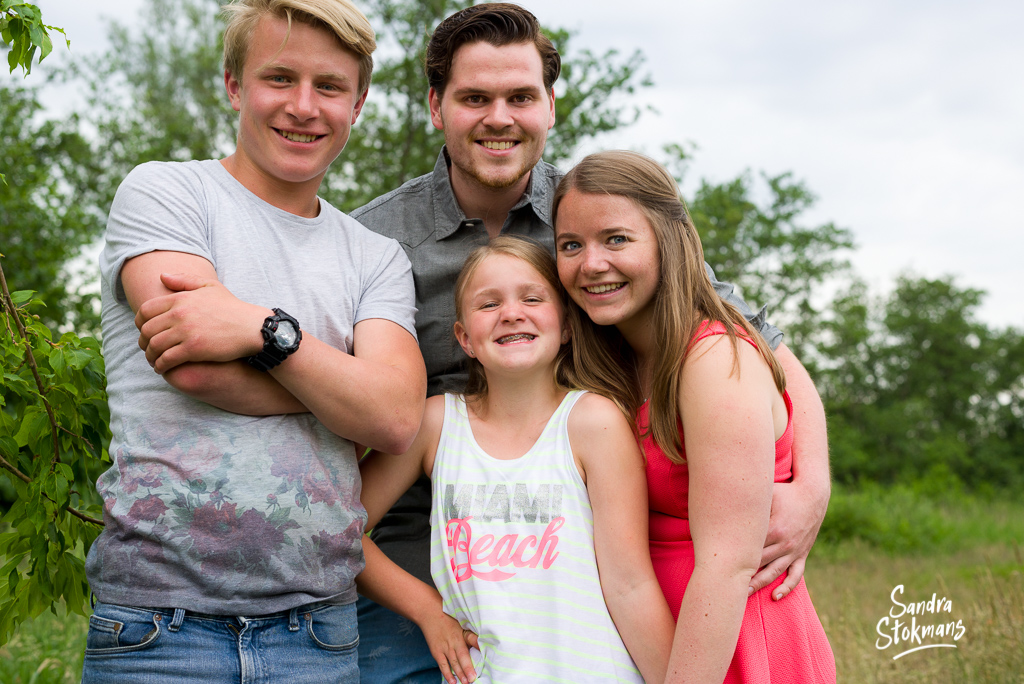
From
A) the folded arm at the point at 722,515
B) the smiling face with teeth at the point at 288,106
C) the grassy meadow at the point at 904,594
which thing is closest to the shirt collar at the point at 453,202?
the smiling face with teeth at the point at 288,106

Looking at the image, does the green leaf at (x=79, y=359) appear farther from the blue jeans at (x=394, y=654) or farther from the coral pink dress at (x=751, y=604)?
the coral pink dress at (x=751, y=604)

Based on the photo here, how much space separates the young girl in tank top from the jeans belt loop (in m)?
0.71

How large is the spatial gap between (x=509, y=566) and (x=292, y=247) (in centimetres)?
106

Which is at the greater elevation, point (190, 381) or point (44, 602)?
point (190, 381)

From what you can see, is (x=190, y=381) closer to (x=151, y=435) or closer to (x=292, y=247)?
(x=151, y=435)

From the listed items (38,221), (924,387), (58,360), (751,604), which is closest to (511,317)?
(751,604)

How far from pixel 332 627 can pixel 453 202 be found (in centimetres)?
162

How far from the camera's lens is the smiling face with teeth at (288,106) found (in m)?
Result: 2.26

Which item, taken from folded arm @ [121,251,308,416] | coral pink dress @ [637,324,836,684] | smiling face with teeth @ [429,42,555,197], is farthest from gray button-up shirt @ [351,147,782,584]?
folded arm @ [121,251,308,416]

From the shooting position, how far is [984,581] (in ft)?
17.4

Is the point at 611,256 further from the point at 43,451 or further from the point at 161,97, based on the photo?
the point at 161,97

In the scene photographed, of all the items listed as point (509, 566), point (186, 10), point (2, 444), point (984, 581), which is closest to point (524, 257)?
point (509, 566)

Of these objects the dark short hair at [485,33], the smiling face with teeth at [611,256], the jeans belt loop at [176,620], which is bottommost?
the jeans belt loop at [176,620]

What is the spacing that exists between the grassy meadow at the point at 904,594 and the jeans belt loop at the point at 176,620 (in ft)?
8.36
